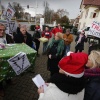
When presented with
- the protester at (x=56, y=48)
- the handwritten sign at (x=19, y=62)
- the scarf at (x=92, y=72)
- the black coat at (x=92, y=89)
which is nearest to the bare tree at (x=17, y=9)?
the protester at (x=56, y=48)

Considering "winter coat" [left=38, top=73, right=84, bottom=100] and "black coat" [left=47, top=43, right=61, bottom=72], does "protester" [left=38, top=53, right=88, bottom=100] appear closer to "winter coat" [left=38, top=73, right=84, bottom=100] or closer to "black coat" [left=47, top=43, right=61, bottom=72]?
"winter coat" [left=38, top=73, right=84, bottom=100]

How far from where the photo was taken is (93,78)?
180 cm

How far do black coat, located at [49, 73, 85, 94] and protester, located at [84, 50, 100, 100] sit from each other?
0.20 meters

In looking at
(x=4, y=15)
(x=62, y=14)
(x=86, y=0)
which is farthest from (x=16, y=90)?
(x=62, y=14)

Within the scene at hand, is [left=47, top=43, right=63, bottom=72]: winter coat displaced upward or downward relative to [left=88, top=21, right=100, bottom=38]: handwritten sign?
downward

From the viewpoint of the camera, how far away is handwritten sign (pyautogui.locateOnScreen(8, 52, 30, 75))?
2.80 meters

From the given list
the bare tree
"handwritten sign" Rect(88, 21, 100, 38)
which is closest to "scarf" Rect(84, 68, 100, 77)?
"handwritten sign" Rect(88, 21, 100, 38)

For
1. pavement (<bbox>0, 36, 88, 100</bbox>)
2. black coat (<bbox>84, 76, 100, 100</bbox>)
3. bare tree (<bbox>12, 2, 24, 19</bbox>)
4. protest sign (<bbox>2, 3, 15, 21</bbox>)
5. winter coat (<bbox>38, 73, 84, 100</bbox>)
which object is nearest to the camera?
winter coat (<bbox>38, 73, 84, 100</bbox>)

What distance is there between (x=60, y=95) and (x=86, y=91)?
1.49 ft

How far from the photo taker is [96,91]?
169 centimetres

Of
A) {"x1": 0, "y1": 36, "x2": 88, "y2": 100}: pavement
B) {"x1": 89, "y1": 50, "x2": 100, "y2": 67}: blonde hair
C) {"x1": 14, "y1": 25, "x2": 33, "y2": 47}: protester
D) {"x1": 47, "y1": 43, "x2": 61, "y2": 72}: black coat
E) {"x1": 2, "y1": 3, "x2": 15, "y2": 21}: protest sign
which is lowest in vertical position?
{"x1": 0, "y1": 36, "x2": 88, "y2": 100}: pavement

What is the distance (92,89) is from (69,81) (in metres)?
0.40

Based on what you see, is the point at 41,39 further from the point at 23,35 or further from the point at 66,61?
the point at 66,61

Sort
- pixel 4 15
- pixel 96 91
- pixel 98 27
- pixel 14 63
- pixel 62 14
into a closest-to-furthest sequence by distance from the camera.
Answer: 1. pixel 96 91
2. pixel 14 63
3. pixel 4 15
4. pixel 98 27
5. pixel 62 14
